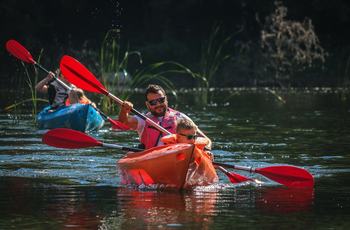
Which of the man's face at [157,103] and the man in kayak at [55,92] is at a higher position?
the man's face at [157,103]

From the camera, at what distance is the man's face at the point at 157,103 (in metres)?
10.8

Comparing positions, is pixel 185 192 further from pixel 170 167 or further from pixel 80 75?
pixel 80 75

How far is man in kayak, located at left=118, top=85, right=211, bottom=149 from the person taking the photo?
35.5 ft

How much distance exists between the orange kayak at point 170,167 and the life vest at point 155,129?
21.0 inches

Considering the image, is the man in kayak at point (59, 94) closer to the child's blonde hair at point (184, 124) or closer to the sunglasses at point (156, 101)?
the sunglasses at point (156, 101)

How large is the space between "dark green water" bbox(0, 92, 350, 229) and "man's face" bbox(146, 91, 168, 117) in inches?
32.6

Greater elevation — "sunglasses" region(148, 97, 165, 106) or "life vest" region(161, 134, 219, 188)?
"sunglasses" region(148, 97, 165, 106)

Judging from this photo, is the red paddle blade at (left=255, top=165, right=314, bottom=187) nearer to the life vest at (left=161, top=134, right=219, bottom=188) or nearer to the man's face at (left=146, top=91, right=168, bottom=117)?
the life vest at (left=161, top=134, right=219, bottom=188)

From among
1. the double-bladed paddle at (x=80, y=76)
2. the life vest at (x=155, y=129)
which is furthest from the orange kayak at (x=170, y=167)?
the double-bladed paddle at (x=80, y=76)

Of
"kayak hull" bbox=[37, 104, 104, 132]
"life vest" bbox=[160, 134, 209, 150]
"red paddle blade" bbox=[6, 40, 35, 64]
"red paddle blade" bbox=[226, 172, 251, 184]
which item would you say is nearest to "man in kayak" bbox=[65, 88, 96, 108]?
"kayak hull" bbox=[37, 104, 104, 132]

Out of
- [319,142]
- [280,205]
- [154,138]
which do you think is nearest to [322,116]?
[319,142]

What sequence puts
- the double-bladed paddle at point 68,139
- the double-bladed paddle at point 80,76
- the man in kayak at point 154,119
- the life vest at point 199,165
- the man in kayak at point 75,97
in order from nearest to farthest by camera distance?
the life vest at point 199,165
the man in kayak at point 154,119
the double-bladed paddle at point 68,139
the double-bladed paddle at point 80,76
the man in kayak at point 75,97

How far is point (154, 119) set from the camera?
36.1 feet

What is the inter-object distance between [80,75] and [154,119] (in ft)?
5.65
